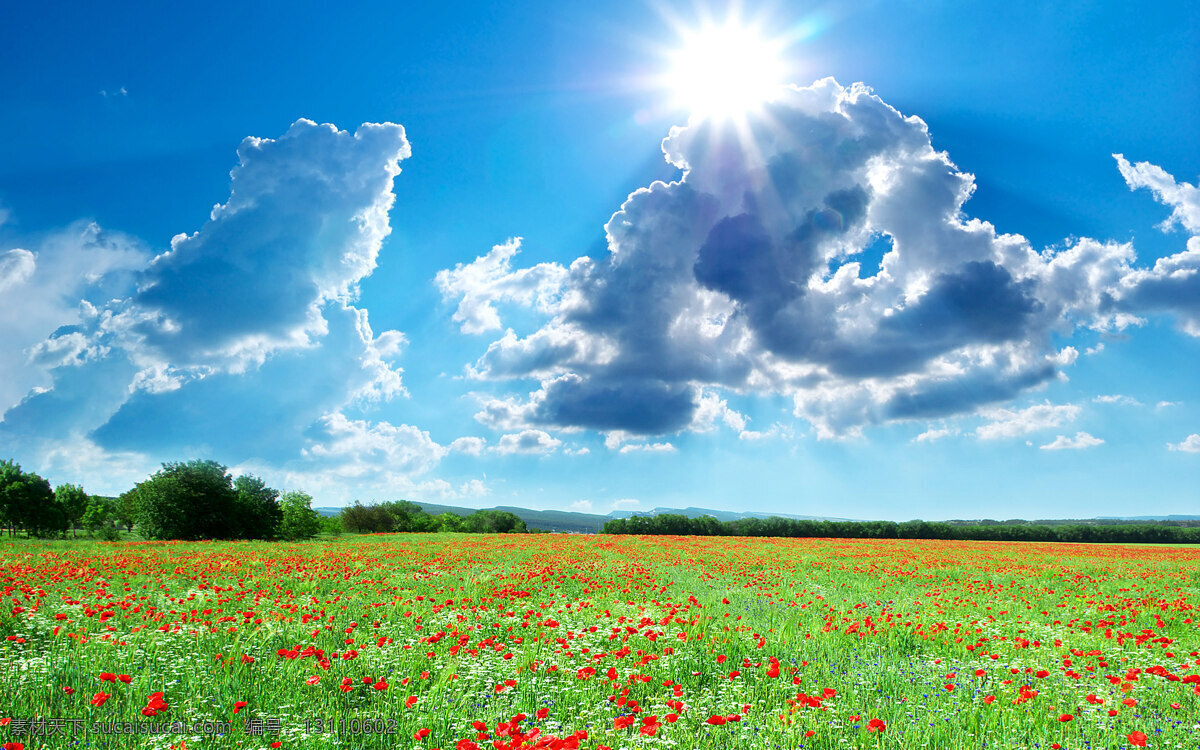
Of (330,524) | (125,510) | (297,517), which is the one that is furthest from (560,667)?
(125,510)

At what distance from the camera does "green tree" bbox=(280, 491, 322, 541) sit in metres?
56.4

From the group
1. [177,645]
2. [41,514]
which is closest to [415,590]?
[177,645]

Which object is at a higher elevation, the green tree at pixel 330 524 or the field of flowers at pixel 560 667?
the field of flowers at pixel 560 667

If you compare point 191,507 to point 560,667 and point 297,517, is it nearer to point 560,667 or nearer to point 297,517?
point 297,517

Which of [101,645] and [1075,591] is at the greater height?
[101,645]

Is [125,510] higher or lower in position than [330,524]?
higher

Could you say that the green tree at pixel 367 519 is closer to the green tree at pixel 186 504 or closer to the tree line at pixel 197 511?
the tree line at pixel 197 511

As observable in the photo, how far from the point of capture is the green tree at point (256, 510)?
51312mm

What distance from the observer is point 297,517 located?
192 feet

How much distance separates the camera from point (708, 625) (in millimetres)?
10758

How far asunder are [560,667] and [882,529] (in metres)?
75.1

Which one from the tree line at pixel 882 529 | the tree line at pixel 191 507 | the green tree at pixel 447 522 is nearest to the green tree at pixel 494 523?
the green tree at pixel 447 522

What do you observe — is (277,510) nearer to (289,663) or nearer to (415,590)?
(415,590)

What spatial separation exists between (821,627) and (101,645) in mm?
11537
